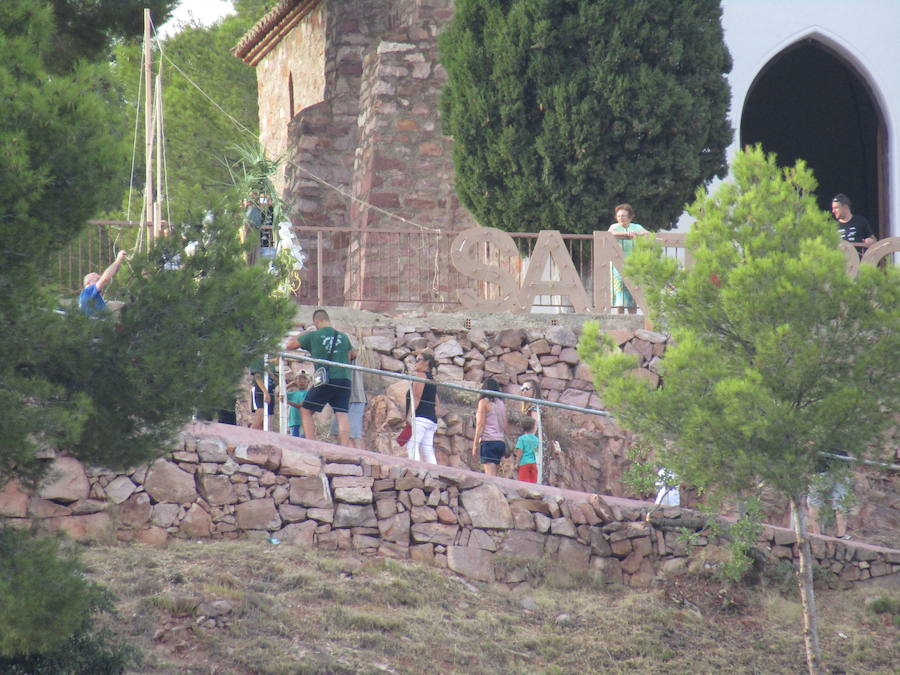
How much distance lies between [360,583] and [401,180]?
883 centimetres

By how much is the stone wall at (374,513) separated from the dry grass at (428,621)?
25 cm

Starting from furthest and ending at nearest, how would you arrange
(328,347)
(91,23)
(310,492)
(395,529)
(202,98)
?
(202,98)
(328,347)
(395,529)
(310,492)
(91,23)

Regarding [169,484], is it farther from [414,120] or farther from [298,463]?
[414,120]

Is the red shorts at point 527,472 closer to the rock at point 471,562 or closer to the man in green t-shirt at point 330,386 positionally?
the rock at point 471,562

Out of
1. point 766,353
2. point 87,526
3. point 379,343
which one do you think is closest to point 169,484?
point 87,526

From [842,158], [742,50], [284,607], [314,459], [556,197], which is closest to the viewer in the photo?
[284,607]

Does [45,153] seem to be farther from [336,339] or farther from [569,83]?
[569,83]

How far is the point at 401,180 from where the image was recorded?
62.7ft

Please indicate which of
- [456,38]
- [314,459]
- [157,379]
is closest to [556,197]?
[456,38]

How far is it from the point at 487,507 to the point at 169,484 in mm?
2796

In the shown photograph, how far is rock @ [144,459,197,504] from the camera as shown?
457 inches

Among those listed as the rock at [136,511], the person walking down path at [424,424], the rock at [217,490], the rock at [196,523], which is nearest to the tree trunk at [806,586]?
the person walking down path at [424,424]

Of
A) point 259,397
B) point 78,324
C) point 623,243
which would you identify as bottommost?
point 259,397

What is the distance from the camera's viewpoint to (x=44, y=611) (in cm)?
743
